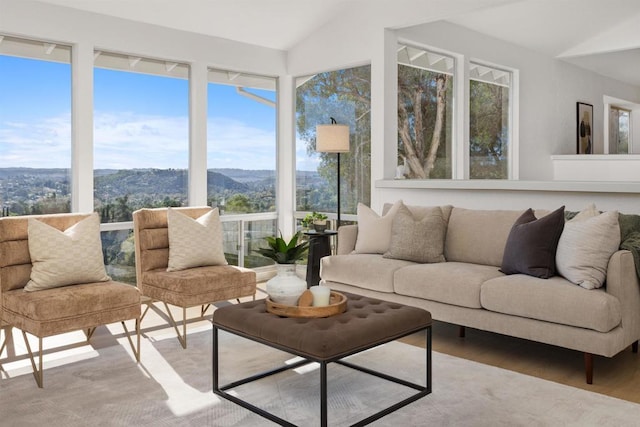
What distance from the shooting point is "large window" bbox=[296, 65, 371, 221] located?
598 centimetres

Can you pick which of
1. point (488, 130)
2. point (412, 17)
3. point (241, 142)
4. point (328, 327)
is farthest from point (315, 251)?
point (328, 327)

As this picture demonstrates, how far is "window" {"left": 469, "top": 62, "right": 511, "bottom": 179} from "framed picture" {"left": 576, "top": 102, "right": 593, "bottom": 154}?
5.11 feet

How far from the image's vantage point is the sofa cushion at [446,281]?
152 inches

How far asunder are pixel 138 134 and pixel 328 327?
341cm

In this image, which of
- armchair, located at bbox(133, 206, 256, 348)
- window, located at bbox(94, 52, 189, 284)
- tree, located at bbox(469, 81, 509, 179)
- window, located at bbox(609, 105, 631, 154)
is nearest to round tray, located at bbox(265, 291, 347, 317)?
armchair, located at bbox(133, 206, 256, 348)

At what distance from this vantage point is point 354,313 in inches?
122

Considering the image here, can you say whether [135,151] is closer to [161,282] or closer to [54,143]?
[54,143]

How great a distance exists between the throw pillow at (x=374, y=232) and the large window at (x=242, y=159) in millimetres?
1735

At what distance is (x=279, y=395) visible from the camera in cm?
313

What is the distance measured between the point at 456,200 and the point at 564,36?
3.11 m

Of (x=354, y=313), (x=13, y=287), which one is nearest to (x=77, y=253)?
(x=13, y=287)

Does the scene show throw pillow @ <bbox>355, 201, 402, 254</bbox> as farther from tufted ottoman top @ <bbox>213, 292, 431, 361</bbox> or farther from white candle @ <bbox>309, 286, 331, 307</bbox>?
white candle @ <bbox>309, 286, 331, 307</bbox>

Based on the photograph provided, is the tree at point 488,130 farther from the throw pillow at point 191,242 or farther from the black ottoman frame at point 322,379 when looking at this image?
the black ottoman frame at point 322,379

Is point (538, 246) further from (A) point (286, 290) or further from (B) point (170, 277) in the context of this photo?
(B) point (170, 277)
